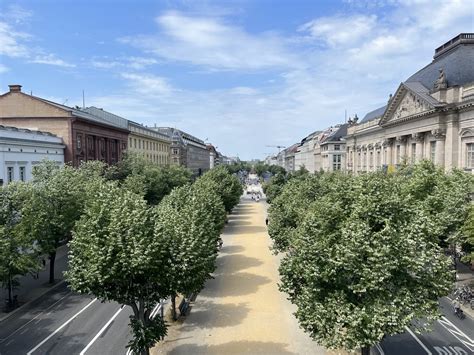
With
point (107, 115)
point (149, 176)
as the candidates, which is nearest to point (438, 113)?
point (149, 176)

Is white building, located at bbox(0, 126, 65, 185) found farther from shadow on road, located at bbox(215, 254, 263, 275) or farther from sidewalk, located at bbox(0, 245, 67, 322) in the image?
shadow on road, located at bbox(215, 254, 263, 275)

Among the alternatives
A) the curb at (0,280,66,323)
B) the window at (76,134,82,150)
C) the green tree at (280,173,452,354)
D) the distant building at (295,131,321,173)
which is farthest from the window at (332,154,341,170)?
the green tree at (280,173,452,354)

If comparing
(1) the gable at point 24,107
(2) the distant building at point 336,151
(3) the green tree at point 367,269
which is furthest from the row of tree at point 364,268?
(2) the distant building at point 336,151

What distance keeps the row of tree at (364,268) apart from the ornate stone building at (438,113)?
122ft

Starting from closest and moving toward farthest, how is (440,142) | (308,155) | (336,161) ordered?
(440,142) → (336,161) → (308,155)

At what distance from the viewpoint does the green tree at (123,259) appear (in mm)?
16188

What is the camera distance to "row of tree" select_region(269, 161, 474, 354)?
14602 millimetres

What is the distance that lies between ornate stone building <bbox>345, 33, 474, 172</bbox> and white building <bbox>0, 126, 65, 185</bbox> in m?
42.4

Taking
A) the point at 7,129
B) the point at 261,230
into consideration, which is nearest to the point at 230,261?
the point at 261,230

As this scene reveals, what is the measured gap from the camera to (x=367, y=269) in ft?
47.4

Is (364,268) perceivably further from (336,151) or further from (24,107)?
(336,151)

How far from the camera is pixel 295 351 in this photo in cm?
2153

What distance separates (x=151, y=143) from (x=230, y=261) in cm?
7235

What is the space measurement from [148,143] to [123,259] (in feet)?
302
